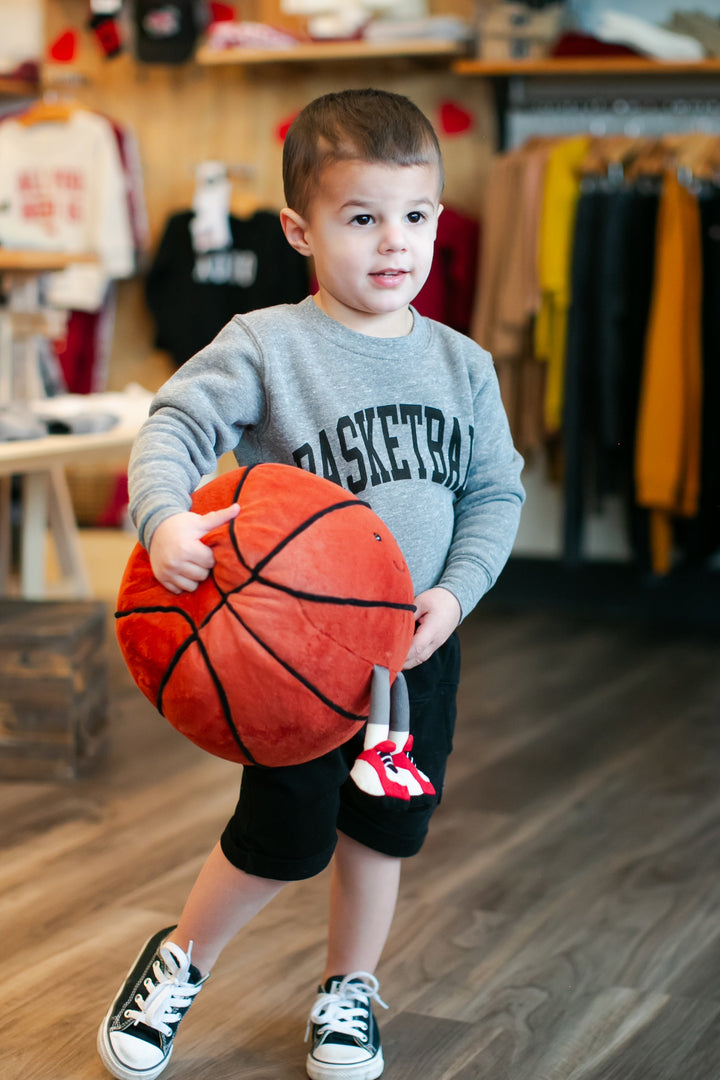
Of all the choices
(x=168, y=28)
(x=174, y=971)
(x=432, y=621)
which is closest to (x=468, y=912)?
(x=174, y=971)

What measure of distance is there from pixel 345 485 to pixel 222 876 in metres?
Result: 0.42

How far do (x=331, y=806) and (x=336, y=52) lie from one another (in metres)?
3.13

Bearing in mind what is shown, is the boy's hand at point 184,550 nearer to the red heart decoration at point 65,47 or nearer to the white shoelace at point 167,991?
the white shoelace at point 167,991

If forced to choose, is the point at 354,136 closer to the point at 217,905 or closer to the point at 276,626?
the point at 276,626

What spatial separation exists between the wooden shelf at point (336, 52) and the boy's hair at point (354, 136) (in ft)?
8.89

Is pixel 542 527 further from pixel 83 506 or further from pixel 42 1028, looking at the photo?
pixel 42 1028

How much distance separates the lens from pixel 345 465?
1.21m

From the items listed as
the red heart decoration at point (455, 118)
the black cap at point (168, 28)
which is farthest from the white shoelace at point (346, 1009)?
the black cap at point (168, 28)

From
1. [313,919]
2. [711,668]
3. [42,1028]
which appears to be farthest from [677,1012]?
[711,668]

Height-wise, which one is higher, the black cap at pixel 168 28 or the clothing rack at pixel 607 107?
the black cap at pixel 168 28

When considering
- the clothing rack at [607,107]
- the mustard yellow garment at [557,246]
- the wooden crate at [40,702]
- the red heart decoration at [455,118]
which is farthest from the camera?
the red heart decoration at [455,118]

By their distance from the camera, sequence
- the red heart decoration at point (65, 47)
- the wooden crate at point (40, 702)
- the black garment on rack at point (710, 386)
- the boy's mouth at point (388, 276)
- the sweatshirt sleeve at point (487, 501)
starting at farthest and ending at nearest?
1. the red heart decoration at point (65, 47)
2. the black garment on rack at point (710, 386)
3. the wooden crate at point (40, 702)
4. the sweatshirt sleeve at point (487, 501)
5. the boy's mouth at point (388, 276)

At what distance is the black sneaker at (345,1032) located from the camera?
51.3 inches

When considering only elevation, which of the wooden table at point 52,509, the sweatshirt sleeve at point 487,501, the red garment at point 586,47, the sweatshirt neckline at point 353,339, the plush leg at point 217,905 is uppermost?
the red garment at point 586,47
